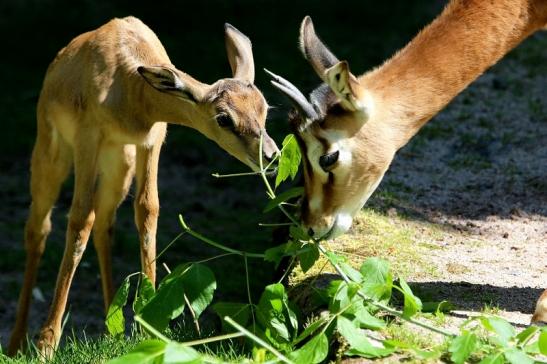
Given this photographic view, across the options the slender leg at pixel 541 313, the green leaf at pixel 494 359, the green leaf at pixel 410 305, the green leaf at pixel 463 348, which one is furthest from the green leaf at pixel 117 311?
the slender leg at pixel 541 313

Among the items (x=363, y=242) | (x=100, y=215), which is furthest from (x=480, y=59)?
(x=100, y=215)

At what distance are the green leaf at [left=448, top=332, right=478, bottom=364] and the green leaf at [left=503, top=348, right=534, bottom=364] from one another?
13 cm

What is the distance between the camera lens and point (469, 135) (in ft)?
27.9

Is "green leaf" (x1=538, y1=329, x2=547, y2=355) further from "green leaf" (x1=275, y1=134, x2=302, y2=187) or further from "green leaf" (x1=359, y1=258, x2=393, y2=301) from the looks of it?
"green leaf" (x1=275, y1=134, x2=302, y2=187)

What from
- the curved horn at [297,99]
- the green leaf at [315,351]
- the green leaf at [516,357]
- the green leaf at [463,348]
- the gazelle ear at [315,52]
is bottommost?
the green leaf at [315,351]

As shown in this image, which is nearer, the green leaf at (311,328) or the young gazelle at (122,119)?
the green leaf at (311,328)

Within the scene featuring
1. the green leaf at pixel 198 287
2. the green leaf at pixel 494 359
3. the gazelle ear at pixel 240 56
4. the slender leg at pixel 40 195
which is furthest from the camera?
the slender leg at pixel 40 195

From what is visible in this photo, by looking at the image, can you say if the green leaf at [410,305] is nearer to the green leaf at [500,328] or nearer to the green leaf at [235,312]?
the green leaf at [500,328]

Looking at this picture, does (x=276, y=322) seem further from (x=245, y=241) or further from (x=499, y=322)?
(x=245, y=241)

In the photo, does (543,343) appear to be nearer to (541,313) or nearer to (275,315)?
(541,313)

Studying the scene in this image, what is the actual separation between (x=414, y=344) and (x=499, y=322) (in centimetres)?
45

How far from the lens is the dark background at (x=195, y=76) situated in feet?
27.8

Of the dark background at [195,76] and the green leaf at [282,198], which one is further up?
the green leaf at [282,198]

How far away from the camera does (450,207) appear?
7.24 m
